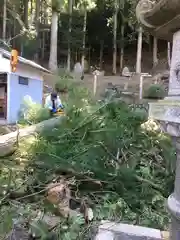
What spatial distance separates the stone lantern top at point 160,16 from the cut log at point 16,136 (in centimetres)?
326

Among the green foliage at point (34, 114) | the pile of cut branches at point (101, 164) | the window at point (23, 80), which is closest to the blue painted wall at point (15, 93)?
the window at point (23, 80)

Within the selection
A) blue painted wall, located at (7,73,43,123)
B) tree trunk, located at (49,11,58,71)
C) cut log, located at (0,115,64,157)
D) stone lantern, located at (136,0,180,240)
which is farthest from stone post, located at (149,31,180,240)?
tree trunk, located at (49,11,58,71)

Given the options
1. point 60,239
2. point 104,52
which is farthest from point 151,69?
point 60,239

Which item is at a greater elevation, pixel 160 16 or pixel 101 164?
pixel 160 16

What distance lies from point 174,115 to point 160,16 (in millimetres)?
748

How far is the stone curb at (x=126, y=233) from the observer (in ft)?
9.58

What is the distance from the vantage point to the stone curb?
9.58 feet

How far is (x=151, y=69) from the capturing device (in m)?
23.8

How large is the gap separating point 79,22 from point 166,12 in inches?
851

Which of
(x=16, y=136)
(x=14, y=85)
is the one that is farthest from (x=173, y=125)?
(x=14, y=85)

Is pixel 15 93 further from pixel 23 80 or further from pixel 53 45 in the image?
pixel 53 45

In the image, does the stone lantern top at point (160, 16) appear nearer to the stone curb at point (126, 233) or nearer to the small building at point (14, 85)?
the stone curb at point (126, 233)

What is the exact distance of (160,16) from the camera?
2207mm

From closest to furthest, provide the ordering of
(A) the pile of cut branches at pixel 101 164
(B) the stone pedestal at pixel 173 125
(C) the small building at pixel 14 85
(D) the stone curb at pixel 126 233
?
(B) the stone pedestal at pixel 173 125
(D) the stone curb at pixel 126 233
(A) the pile of cut branches at pixel 101 164
(C) the small building at pixel 14 85
